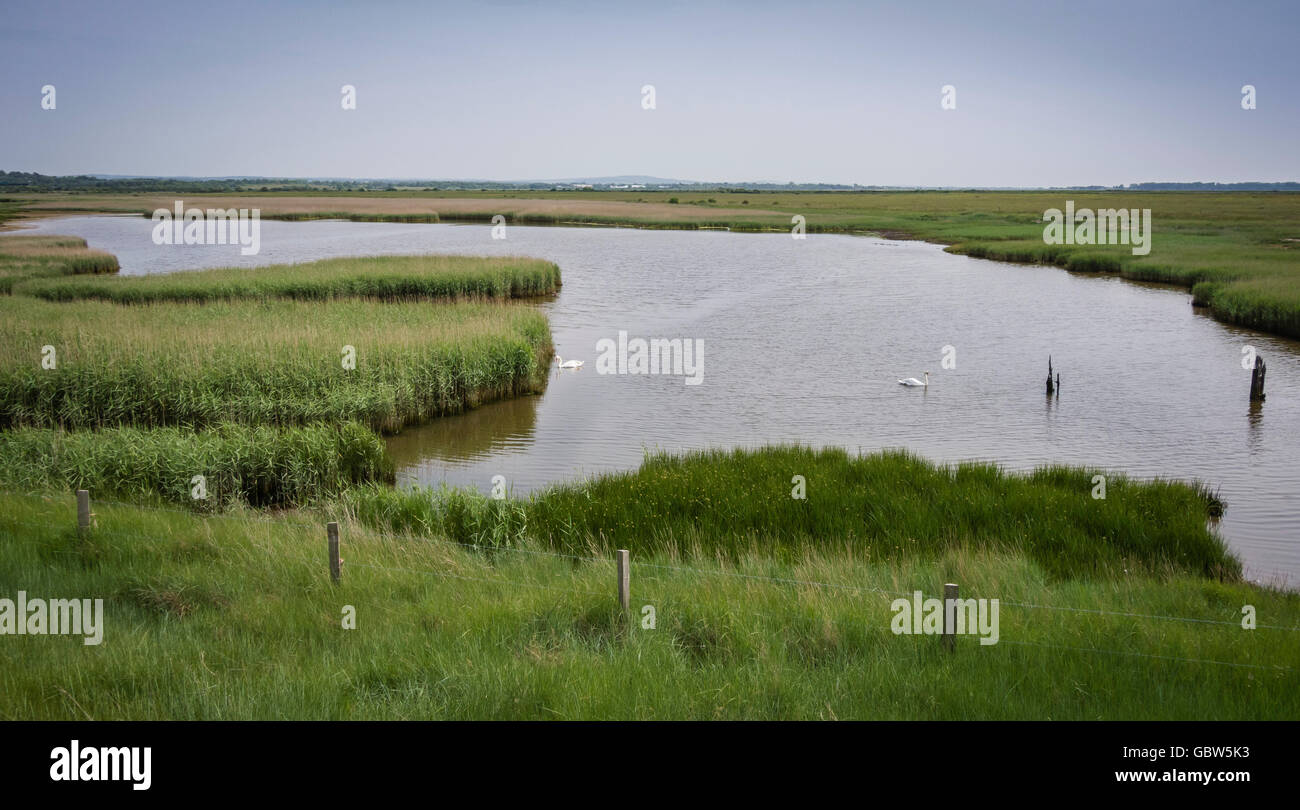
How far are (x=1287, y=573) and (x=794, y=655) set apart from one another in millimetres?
10252

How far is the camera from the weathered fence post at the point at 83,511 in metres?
12.5

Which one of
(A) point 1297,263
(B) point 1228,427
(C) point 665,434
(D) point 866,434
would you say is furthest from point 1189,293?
(C) point 665,434

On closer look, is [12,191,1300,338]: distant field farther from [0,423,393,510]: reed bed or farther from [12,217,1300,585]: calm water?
[0,423,393,510]: reed bed

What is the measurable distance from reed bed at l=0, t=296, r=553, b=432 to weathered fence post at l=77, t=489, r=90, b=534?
9.62 metres

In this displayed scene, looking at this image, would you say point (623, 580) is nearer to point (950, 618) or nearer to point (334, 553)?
point (950, 618)

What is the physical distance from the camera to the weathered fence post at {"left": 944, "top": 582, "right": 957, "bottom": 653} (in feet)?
27.2

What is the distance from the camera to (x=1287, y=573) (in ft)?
47.8

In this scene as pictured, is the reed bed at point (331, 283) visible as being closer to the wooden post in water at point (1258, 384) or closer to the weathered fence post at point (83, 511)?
the weathered fence post at point (83, 511)

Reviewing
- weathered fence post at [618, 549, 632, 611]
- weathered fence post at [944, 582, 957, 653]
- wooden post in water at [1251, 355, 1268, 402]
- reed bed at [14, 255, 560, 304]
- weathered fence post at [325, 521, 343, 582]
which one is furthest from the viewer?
reed bed at [14, 255, 560, 304]

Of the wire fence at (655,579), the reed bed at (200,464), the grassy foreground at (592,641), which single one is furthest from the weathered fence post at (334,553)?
the reed bed at (200,464)

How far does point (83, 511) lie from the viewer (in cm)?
1259

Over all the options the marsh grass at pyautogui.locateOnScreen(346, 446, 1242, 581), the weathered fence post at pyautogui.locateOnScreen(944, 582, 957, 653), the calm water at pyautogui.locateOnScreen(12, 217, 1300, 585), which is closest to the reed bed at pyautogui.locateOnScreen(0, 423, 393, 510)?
the calm water at pyautogui.locateOnScreen(12, 217, 1300, 585)

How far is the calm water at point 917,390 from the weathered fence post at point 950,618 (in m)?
8.54
